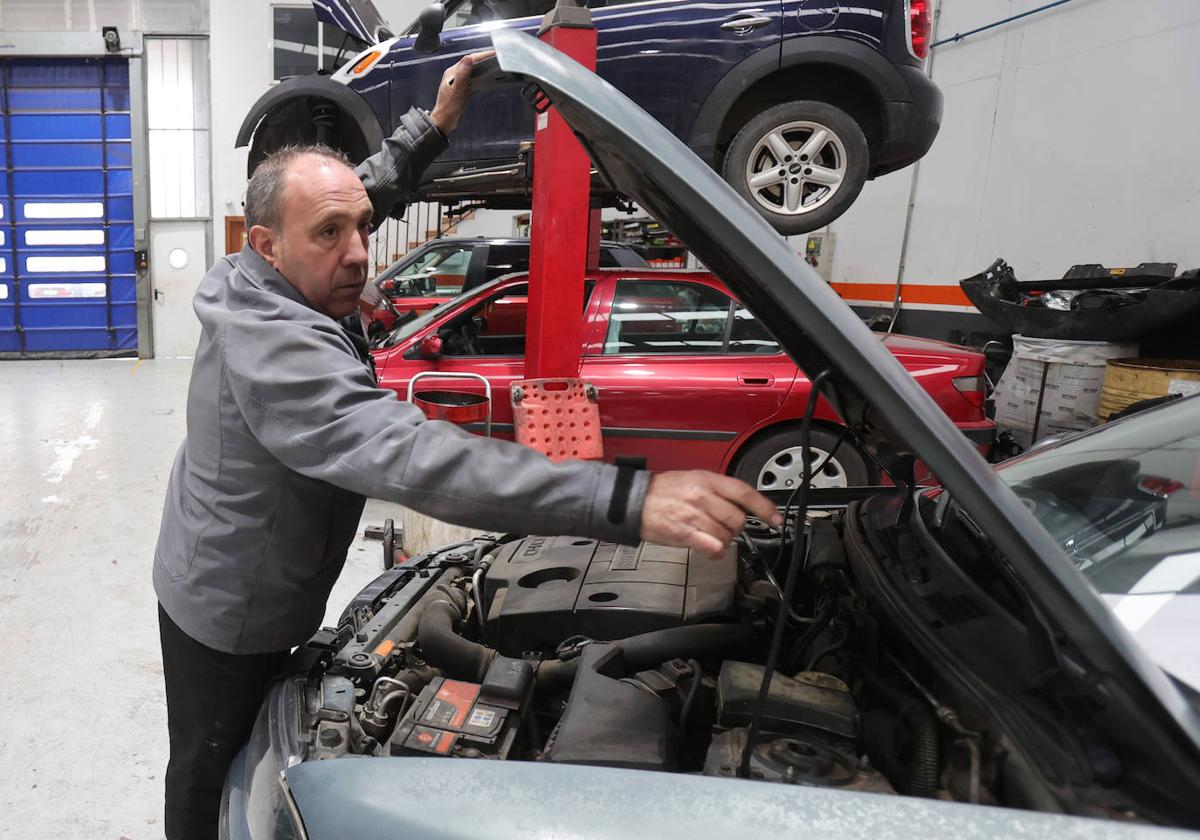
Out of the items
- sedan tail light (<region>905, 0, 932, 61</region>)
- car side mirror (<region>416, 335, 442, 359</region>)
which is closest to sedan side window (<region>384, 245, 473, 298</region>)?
car side mirror (<region>416, 335, 442, 359</region>)

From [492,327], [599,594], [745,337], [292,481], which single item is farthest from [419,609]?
[492,327]

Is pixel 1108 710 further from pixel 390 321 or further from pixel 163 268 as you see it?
pixel 163 268

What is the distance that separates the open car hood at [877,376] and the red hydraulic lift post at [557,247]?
2.70 m

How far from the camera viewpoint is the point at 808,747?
1014mm

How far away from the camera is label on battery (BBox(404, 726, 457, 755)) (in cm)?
106

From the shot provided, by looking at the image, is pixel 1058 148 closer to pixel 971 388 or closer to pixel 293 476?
pixel 971 388

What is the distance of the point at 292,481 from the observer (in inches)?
48.9

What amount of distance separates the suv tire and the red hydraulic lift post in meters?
0.88

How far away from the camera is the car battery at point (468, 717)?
107 centimetres

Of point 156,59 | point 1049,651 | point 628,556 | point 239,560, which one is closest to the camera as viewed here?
point 1049,651

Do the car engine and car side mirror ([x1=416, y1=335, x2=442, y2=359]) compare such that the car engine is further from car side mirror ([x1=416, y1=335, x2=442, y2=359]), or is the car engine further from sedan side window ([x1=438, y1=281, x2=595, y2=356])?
sedan side window ([x1=438, y1=281, x2=595, y2=356])

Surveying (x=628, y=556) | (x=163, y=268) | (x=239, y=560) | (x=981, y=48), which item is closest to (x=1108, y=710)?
(x=628, y=556)

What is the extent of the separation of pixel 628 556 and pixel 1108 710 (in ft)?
3.45

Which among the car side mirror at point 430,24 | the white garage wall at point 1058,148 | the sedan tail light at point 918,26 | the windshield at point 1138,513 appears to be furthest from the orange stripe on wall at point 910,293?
the windshield at point 1138,513
